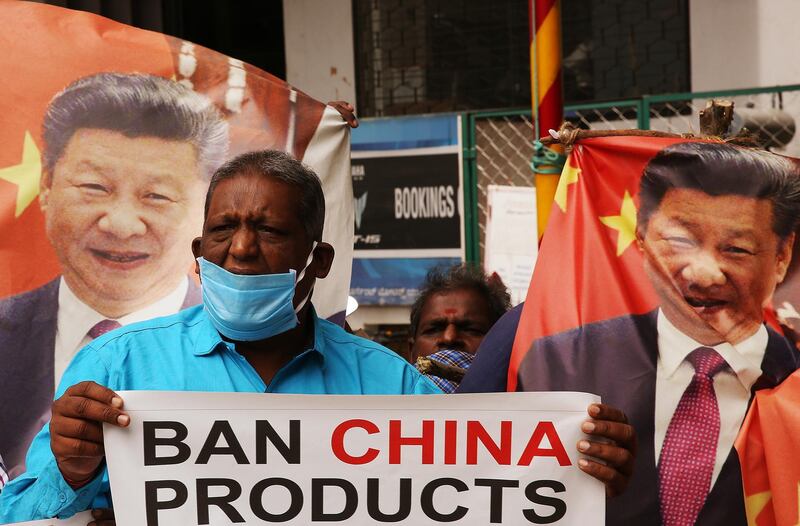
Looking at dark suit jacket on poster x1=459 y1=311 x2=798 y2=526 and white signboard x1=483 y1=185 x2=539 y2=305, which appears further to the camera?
white signboard x1=483 y1=185 x2=539 y2=305

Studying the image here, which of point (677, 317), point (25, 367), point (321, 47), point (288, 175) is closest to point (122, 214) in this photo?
point (25, 367)

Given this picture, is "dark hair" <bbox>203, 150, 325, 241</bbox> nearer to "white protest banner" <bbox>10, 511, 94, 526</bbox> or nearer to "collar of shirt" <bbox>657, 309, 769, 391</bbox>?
"white protest banner" <bbox>10, 511, 94, 526</bbox>

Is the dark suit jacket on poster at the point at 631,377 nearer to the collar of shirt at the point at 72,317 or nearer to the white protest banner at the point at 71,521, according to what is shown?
the white protest banner at the point at 71,521

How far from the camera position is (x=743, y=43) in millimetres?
6473

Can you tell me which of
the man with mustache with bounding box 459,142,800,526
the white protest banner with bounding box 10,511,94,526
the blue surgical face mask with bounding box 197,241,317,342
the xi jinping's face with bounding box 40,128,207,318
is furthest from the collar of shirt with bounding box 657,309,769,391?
the xi jinping's face with bounding box 40,128,207,318

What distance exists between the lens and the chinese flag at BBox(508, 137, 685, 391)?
2547mm

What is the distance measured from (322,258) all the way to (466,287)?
5.15ft

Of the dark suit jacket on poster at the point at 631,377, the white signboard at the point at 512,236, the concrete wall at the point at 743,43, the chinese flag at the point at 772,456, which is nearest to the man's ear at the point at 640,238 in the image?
the dark suit jacket on poster at the point at 631,377

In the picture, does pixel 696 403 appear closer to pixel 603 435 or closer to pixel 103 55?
pixel 603 435

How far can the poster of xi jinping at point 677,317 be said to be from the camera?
2.47 m

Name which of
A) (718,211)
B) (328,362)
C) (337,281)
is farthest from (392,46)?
(328,362)

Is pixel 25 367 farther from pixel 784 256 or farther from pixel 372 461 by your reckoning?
pixel 784 256

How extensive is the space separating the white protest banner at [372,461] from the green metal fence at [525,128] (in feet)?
13.5

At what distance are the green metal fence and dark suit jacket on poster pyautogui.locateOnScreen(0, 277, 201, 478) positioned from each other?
3.45m
